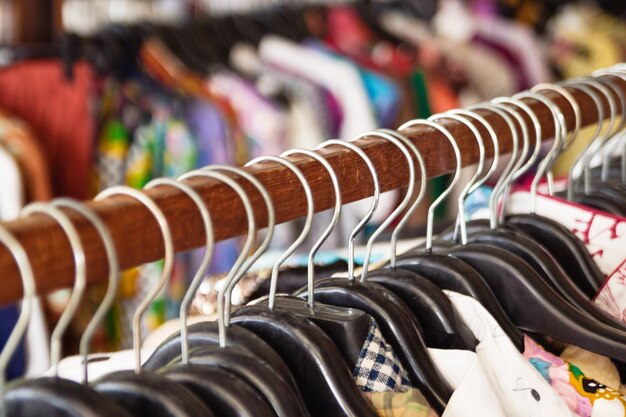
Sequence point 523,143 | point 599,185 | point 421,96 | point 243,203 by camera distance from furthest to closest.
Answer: point 421,96 < point 599,185 < point 523,143 < point 243,203

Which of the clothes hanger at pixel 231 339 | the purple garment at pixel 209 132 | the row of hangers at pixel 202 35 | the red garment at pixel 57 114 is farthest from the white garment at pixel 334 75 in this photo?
the clothes hanger at pixel 231 339

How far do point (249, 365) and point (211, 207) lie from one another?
0.08 m

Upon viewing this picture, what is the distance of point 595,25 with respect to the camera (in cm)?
214

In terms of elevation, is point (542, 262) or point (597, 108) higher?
point (597, 108)

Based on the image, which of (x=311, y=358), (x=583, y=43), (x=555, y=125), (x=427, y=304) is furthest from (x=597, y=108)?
(x=583, y=43)

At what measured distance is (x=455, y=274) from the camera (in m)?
0.57

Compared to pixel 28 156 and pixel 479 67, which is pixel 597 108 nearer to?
pixel 28 156

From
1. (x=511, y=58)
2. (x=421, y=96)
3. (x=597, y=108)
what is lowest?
(x=597, y=108)

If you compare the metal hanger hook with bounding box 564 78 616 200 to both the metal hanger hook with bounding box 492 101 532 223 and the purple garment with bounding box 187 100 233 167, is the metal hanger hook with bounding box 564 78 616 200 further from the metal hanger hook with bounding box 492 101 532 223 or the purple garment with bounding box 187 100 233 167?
the purple garment with bounding box 187 100 233 167

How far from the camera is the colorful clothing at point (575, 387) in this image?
1.78ft

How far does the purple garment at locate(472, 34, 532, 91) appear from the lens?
1873mm

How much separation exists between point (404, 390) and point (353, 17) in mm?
1563

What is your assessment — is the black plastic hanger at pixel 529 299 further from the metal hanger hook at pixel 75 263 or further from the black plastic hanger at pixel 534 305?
the metal hanger hook at pixel 75 263

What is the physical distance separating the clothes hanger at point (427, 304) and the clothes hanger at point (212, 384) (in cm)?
16
